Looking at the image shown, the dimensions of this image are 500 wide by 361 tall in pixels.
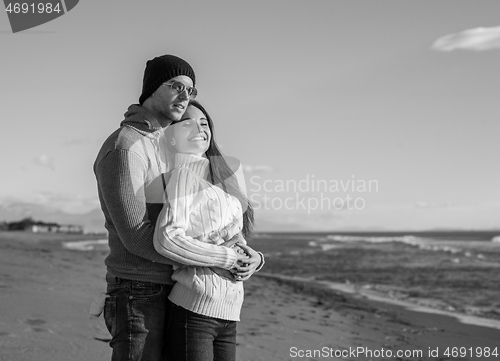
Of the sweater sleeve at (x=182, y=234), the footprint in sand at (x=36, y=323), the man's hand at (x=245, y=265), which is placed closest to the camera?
the sweater sleeve at (x=182, y=234)

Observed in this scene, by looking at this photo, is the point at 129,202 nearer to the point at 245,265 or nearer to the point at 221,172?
the point at 221,172

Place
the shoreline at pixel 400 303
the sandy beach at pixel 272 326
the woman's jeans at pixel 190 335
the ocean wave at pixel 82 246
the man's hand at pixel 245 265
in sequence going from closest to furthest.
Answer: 1. the woman's jeans at pixel 190 335
2. the man's hand at pixel 245 265
3. the sandy beach at pixel 272 326
4. the shoreline at pixel 400 303
5. the ocean wave at pixel 82 246

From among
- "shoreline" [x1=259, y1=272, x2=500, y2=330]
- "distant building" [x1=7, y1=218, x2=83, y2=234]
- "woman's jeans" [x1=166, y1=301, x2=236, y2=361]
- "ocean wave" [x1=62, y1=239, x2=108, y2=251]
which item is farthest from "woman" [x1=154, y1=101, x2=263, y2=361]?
"distant building" [x1=7, y1=218, x2=83, y2=234]

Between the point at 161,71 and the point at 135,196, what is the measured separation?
65 cm

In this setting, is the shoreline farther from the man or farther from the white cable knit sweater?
the man

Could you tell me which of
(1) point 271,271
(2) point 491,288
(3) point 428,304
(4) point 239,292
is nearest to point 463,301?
(3) point 428,304

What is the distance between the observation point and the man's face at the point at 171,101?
2.61m

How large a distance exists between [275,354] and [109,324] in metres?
2.93

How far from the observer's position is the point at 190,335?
246 cm

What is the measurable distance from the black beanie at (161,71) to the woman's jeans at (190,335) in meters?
1.01

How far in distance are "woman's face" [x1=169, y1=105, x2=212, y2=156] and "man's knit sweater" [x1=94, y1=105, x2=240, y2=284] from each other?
0.28ft

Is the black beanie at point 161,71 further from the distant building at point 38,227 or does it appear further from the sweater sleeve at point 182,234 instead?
the distant building at point 38,227

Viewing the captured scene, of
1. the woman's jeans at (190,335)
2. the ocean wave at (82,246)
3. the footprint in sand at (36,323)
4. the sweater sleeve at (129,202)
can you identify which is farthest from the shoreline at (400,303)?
the ocean wave at (82,246)

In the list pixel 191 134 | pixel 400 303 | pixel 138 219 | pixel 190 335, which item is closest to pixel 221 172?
pixel 191 134
